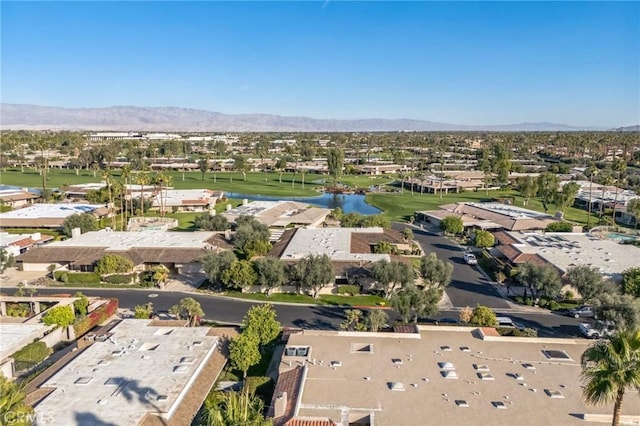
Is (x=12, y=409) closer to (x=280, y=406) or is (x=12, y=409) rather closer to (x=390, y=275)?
(x=280, y=406)

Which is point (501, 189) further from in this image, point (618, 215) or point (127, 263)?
point (127, 263)

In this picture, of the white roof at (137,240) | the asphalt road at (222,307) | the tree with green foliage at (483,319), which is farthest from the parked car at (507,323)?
the white roof at (137,240)

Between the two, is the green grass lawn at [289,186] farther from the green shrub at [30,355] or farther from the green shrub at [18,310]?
the green shrub at [30,355]

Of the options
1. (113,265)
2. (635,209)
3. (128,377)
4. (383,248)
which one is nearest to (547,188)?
(635,209)

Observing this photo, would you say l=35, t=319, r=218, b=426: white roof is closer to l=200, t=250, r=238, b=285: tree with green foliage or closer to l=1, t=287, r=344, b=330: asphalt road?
l=1, t=287, r=344, b=330: asphalt road

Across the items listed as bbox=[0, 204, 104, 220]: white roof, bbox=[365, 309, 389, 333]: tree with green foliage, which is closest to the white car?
bbox=[365, 309, 389, 333]: tree with green foliage

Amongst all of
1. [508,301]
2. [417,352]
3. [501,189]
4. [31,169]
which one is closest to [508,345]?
[417,352]
